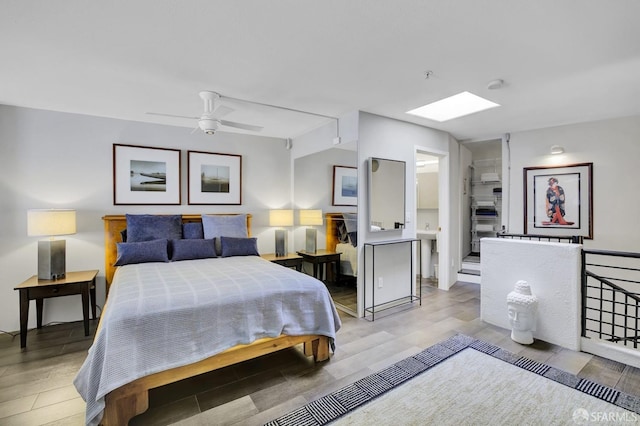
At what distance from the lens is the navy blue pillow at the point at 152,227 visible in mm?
3670

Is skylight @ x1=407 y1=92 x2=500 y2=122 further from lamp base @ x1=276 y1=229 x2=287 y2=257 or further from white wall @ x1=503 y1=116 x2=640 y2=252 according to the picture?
lamp base @ x1=276 y1=229 x2=287 y2=257

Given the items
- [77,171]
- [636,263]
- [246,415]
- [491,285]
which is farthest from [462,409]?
[77,171]

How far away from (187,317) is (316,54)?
2.19 m

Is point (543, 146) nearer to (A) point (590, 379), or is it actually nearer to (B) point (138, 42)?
(A) point (590, 379)

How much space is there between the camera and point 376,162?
152 inches

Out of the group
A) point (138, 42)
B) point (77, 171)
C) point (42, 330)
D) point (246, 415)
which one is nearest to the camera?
point (246, 415)

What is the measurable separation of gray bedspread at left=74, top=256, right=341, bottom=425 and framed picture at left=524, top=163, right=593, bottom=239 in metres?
3.93

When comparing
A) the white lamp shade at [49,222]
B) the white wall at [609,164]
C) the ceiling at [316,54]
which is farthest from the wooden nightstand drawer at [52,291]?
the white wall at [609,164]

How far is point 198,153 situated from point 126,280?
2.29 meters

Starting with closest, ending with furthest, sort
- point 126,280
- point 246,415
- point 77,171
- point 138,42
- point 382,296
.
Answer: point 246,415 → point 138,42 → point 126,280 → point 77,171 → point 382,296

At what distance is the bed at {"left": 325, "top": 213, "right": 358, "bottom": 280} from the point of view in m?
3.83

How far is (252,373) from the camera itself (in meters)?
2.50

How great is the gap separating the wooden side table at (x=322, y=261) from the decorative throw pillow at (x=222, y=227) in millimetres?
1044

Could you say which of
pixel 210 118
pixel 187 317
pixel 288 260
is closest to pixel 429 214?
pixel 288 260
